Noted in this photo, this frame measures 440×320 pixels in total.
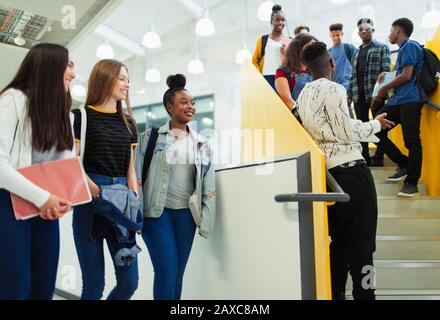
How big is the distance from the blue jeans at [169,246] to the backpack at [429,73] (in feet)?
7.36

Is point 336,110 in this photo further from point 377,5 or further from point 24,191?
point 377,5

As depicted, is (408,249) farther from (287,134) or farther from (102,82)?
(102,82)

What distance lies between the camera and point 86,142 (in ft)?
5.17

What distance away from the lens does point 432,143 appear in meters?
3.41

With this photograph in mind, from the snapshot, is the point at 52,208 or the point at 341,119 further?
the point at 341,119

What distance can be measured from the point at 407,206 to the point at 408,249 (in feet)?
1.68

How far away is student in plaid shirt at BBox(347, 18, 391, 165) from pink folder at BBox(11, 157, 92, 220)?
2.86m

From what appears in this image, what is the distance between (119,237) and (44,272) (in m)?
0.32

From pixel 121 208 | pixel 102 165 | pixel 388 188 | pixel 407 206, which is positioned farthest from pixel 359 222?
pixel 388 188

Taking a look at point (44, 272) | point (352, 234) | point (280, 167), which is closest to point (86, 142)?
point (44, 272)

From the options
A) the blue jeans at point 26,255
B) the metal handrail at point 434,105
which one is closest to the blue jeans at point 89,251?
the blue jeans at point 26,255

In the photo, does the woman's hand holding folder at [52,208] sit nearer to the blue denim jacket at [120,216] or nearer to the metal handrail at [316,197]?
the blue denim jacket at [120,216]

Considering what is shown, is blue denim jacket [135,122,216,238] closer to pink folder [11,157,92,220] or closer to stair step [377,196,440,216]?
pink folder [11,157,92,220]
